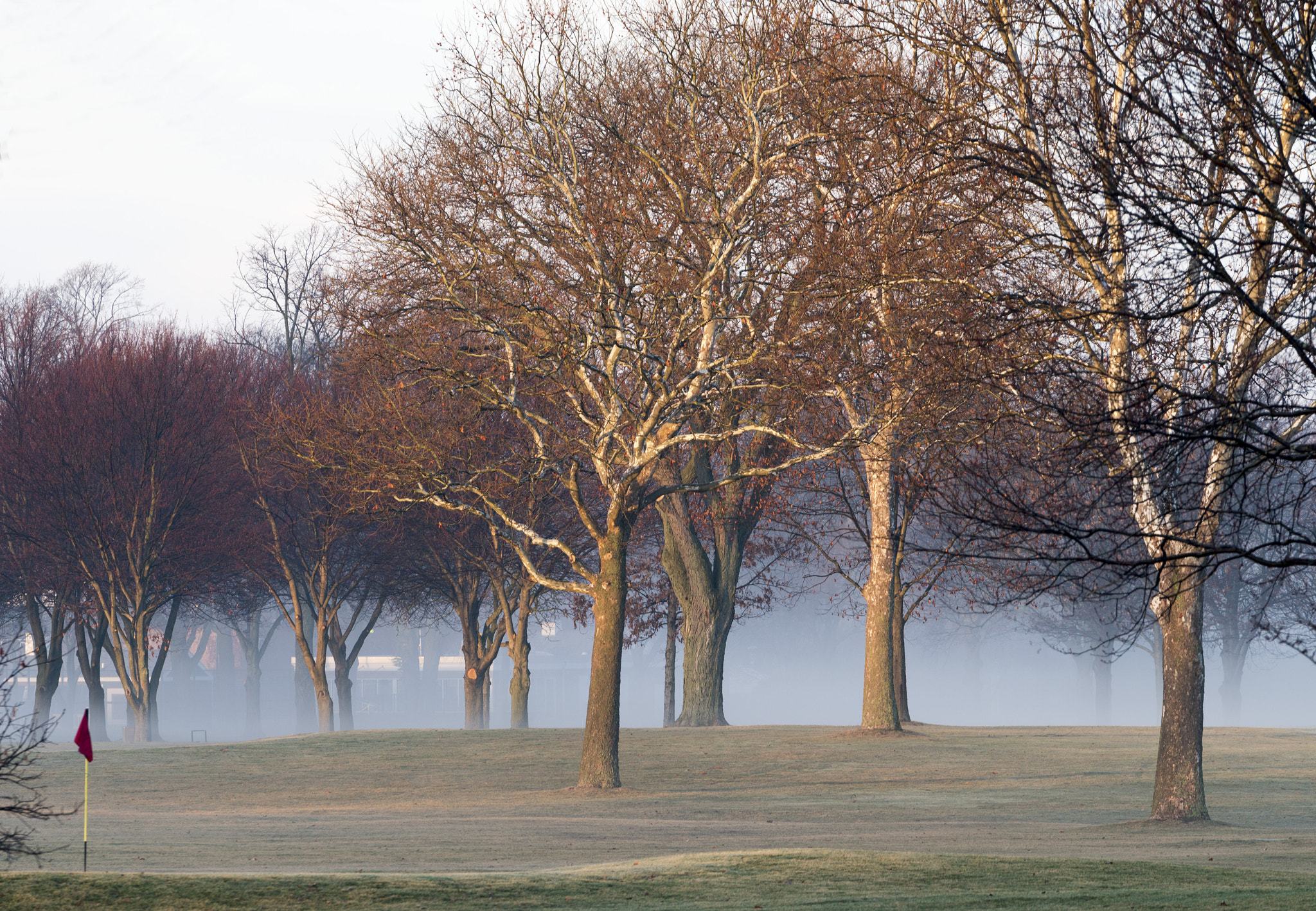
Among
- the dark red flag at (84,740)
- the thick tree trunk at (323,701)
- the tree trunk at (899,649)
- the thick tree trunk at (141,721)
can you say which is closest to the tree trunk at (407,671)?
the thick tree trunk at (323,701)

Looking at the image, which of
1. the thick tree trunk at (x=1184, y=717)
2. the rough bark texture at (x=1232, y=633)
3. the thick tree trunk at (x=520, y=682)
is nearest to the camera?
the thick tree trunk at (x=1184, y=717)

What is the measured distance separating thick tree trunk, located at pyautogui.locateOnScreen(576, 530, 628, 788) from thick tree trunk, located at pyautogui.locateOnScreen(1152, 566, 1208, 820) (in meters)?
8.53

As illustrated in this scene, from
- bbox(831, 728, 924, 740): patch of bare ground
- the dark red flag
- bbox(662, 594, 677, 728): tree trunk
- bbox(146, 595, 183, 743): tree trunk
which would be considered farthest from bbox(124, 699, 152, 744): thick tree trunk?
the dark red flag

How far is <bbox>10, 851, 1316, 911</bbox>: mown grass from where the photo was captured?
9906 mm

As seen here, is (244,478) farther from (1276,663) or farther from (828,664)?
(1276,663)

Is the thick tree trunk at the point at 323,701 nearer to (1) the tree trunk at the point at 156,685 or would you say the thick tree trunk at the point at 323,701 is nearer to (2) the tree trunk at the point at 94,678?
(1) the tree trunk at the point at 156,685

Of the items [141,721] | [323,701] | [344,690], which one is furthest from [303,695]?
[141,721]

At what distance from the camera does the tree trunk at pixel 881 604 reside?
1045 inches

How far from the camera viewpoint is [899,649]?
32.2 metres

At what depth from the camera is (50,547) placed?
36219mm

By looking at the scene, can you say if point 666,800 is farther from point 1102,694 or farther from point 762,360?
point 1102,694

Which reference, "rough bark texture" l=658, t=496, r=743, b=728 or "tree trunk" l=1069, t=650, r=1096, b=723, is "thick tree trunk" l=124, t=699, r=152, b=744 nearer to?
"rough bark texture" l=658, t=496, r=743, b=728

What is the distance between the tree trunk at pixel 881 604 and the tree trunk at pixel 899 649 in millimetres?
269

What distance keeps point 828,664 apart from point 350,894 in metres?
82.2
